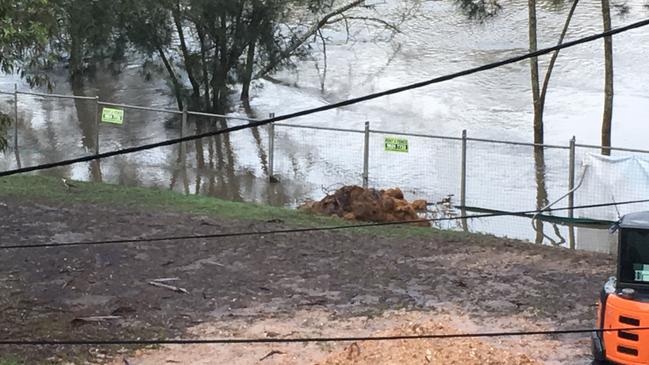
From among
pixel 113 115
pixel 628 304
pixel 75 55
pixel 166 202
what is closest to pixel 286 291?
pixel 628 304

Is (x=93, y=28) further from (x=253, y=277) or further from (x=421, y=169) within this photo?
(x=253, y=277)

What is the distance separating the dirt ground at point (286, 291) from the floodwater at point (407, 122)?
3191 mm

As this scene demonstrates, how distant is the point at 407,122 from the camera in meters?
27.6

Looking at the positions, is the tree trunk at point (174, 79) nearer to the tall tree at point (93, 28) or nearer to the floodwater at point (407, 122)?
the floodwater at point (407, 122)

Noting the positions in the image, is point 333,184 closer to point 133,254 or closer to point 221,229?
point 221,229

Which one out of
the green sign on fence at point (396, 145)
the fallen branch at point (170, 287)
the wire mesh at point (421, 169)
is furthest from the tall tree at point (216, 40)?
the fallen branch at point (170, 287)

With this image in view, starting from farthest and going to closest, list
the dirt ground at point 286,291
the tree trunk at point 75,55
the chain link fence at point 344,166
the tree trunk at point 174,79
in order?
the tree trunk at point 174,79
the tree trunk at point 75,55
the chain link fence at point 344,166
the dirt ground at point 286,291

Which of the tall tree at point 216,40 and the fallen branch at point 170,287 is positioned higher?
the tall tree at point 216,40

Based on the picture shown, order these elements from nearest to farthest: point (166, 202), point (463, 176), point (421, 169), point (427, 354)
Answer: point (427, 354) < point (463, 176) < point (166, 202) < point (421, 169)

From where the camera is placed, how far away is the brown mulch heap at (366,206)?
1532cm

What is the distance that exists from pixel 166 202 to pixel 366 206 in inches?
145

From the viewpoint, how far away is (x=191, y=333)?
30.7 ft

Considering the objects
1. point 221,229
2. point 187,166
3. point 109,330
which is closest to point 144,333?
point 109,330

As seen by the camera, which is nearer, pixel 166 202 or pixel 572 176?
pixel 572 176
